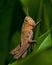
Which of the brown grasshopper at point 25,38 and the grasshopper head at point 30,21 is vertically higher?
the grasshopper head at point 30,21

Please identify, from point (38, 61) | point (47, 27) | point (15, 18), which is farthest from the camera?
point (47, 27)

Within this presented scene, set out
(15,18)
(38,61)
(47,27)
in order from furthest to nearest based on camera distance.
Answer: (47,27), (15,18), (38,61)

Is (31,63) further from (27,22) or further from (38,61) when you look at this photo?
(27,22)

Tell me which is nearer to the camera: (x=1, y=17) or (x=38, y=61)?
(x=38, y=61)

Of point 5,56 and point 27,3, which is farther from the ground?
point 27,3

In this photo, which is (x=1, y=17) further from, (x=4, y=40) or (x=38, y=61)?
(x=38, y=61)

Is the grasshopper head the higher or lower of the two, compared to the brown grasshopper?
higher

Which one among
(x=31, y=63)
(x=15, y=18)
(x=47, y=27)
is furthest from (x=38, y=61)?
(x=47, y=27)
